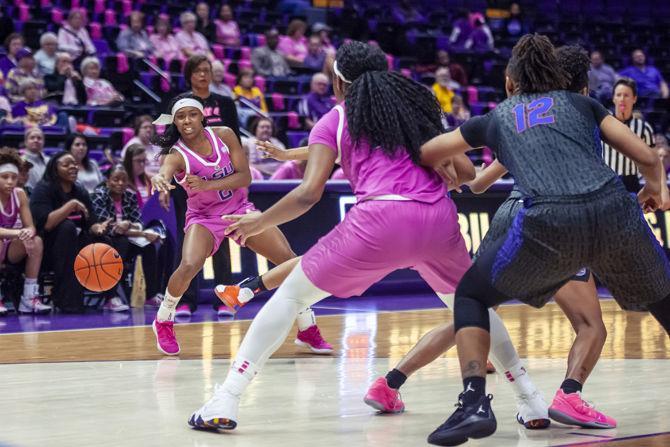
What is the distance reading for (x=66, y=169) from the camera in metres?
10.4

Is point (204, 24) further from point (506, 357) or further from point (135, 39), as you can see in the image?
point (506, 357)

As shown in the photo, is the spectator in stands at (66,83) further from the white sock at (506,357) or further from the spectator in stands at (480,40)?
the white sock at (506,357)

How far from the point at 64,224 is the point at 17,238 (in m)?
0.49

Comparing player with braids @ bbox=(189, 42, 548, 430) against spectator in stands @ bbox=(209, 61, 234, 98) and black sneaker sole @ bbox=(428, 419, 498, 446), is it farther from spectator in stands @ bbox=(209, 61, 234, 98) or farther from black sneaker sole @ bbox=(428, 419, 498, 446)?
spectator in stands @ bbox=(209, 61, 234, 98)

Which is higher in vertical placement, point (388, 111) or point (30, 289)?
point (388, 111)

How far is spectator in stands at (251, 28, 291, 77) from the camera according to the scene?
57.2 ft

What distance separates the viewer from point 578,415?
4.75 meters

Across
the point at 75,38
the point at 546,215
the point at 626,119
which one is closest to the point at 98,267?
the point at 626,119

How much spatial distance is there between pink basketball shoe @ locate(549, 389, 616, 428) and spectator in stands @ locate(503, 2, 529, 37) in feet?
62.9

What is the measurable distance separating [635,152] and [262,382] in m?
2.69

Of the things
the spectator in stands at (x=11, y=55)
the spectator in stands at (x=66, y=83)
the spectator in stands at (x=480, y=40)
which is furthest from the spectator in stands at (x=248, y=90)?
the spectator in stands at (x=480, y=40)

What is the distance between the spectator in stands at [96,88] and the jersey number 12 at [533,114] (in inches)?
422

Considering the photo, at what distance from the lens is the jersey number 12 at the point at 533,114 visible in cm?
430

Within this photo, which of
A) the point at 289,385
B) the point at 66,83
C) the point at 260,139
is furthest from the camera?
the point at 66,83
